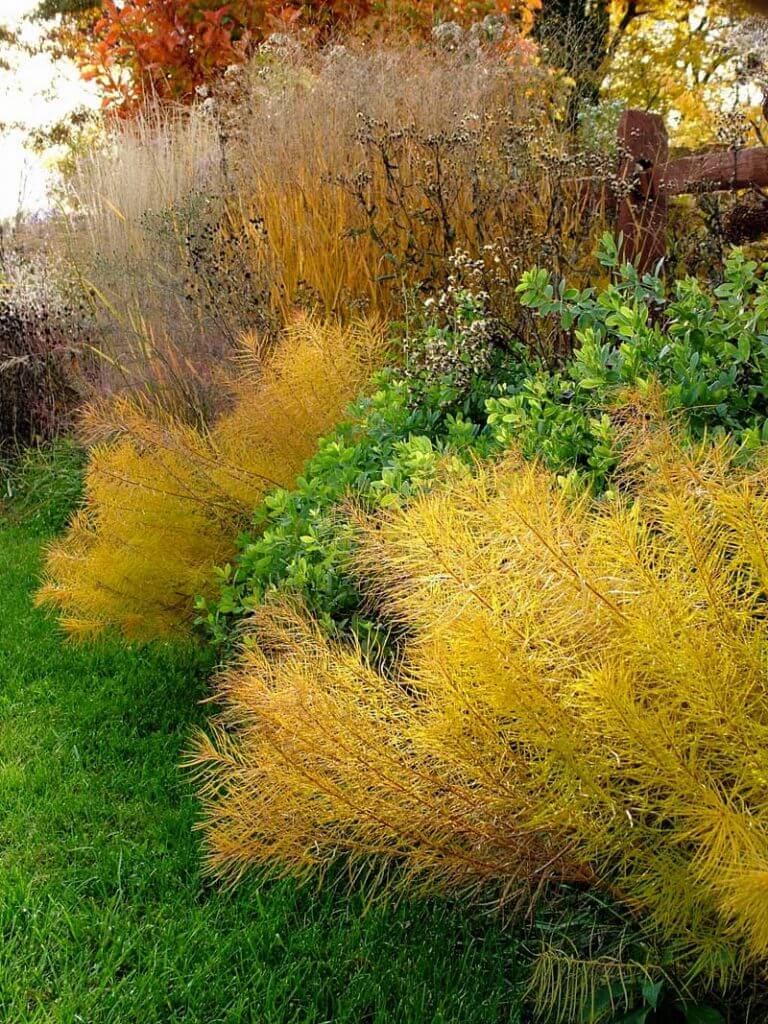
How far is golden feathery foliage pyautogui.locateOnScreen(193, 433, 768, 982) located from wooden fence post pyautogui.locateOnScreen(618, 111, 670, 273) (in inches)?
108

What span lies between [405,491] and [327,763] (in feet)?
2.82

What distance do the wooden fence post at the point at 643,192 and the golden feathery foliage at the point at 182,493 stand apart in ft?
5.23

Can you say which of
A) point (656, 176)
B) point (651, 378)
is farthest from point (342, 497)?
point (656, 176)

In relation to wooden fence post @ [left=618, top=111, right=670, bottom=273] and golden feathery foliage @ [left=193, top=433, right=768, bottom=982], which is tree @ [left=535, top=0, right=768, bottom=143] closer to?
wooden fence post @ [left=618, top=111, right=670, bottom=273]

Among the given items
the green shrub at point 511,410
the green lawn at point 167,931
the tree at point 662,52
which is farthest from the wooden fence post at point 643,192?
the tree at point 662,52

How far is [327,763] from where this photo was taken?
5.92 ft

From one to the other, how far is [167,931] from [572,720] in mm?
1077

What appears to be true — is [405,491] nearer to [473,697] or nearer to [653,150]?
[473,697]

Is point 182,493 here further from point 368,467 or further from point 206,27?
point 206,27

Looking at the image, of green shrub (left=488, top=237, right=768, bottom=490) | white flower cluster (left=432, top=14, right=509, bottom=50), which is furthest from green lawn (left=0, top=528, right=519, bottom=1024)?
white flower cluster (left=432, top=14, right=509, bottom=50)

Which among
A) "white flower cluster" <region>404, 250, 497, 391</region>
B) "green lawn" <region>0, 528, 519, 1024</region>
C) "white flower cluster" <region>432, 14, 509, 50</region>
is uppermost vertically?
"white flower cluster" <region>432, 14, 509, 50</region>

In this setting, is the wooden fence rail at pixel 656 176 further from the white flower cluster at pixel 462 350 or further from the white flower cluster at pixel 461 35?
the white flower cluster at pixel 461 35

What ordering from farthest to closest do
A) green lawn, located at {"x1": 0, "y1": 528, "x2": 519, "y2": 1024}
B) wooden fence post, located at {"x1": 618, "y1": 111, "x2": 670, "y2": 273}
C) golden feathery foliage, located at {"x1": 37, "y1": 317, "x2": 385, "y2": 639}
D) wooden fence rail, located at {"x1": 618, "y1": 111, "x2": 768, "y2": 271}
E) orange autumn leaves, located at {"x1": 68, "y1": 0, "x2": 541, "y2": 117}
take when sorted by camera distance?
1. orange autumn leaves, located at {"x1": 68, "y1": 0, "x2": 541, "y2": 117}
2. wooden fence post, located at {"x1": 618, "y1": 111, "x2": 670, "y2": 273}
3. wooden fence rail, located at {"x1": 618, "y1": 111, "x2": 768, "y2": 271}
4. golden feathery foliage, located at {"x1": 37, "y1": 317, "x2": 385, "y2": 639}
5. green lawn, located at {"x1": 0, "y1": 528, "x2": 519, "y2": 1024}

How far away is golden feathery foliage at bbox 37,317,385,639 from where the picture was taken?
3176 mm
